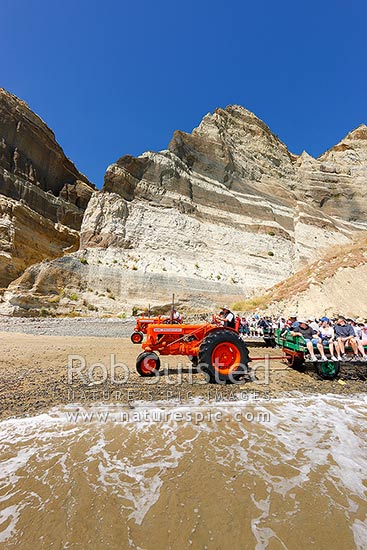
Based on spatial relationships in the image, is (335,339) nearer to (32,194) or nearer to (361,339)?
(361,339)

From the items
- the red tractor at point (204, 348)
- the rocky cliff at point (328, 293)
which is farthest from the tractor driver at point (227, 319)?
the rocky cliff at point (328, 293)

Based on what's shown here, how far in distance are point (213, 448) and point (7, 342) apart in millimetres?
9131

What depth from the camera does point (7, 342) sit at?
9.84 m

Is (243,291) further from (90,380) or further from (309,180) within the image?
(309,180)

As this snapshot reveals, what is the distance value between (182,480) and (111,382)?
3354 mm

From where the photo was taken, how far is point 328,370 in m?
6.66

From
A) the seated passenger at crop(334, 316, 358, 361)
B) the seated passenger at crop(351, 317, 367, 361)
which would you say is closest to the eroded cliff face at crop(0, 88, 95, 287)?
the seated passenger at crop(334, 316, 358, 361)

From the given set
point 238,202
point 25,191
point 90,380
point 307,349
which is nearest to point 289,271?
point 238,202

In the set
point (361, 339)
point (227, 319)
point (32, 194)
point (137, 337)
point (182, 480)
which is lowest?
point (182, 480)

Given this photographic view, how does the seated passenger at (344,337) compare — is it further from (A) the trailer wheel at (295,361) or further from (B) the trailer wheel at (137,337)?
(B) the trailer wheel at (137,337)

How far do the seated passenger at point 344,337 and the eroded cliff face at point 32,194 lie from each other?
31.1 meters

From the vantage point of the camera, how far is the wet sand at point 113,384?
465 cm

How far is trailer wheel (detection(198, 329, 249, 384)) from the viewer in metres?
5.71

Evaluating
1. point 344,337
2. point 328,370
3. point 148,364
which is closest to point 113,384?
point 148,364
